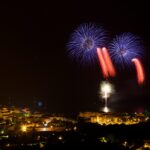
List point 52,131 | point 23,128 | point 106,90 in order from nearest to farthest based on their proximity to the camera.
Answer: point 52,131
point 23,128
point 106,90

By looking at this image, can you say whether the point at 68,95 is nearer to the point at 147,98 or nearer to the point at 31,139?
the point at 147,98

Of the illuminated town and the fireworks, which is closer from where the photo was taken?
the illuminated town

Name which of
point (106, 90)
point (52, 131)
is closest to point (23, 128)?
point (52, 131)

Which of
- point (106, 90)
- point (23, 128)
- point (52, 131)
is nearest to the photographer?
point (52, 131)

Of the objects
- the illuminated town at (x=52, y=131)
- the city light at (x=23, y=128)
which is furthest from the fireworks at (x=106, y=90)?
the city light at (x=23, y=128)

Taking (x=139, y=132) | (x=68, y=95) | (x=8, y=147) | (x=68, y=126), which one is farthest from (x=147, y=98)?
(x=8, y=147)

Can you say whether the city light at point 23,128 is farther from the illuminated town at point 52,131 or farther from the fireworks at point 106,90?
the fireworks at point 106,90

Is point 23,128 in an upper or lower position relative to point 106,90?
lower

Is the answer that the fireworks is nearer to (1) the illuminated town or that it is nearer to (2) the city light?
(1) the illuminated town

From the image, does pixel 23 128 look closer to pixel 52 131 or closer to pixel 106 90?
pixel 52 131

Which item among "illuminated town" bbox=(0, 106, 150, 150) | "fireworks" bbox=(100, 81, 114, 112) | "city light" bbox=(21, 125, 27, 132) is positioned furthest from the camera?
"fireworks" bbox=(100, 81, 114, 112)

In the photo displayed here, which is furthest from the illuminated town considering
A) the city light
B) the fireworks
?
the fireworks
